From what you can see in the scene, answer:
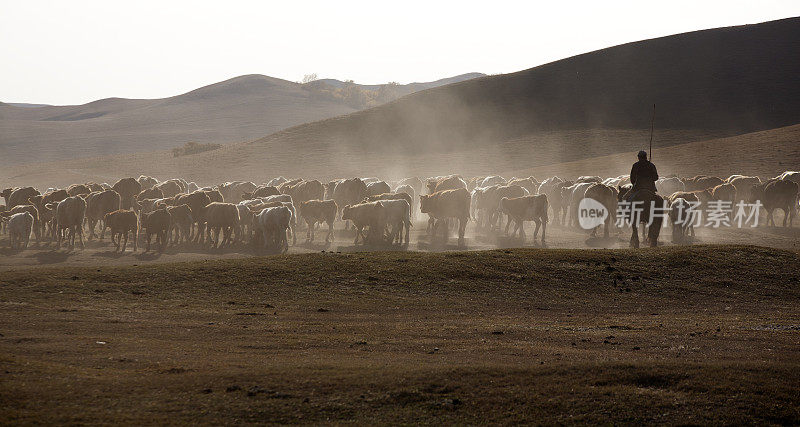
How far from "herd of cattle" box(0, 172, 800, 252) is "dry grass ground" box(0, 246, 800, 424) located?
6796 millimetres

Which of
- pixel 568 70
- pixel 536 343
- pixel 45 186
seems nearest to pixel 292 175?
pixel 45 186

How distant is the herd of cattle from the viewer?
30.7 m

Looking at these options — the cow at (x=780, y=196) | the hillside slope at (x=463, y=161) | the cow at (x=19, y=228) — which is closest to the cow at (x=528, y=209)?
the cow at (x=780, y=196)

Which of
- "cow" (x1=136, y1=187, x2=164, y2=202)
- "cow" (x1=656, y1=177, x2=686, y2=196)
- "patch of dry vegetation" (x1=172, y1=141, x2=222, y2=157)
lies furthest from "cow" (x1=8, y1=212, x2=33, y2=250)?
"patch of dry vegetation" (x1=172, y1=141, x2=222, y2=157)

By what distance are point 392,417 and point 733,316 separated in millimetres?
11116

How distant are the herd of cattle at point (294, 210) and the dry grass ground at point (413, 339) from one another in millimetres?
6796

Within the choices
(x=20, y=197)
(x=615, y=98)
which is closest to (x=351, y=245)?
(x=20, y=197)

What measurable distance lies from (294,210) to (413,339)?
2106 centimetres

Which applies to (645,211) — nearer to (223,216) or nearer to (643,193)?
(643,193)

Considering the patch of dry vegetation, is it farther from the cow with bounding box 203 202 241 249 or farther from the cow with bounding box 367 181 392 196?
the cow with bounding box 203 202 241 249

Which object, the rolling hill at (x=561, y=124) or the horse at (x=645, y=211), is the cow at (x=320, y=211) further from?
the rolling hill at (x=561, y=124)

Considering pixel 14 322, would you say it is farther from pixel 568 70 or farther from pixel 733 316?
pixel 568 70

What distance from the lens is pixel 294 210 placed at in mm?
34469

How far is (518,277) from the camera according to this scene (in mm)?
21172
